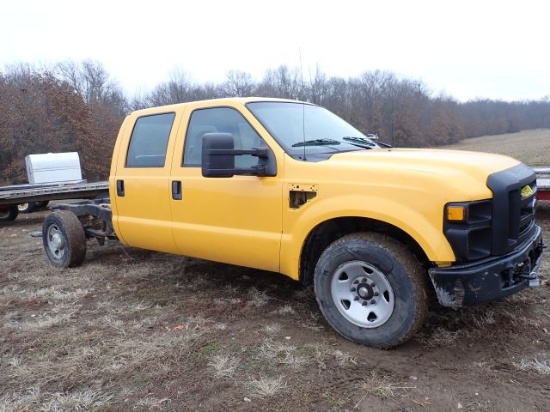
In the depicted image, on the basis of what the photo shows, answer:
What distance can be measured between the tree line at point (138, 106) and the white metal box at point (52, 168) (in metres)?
7.94

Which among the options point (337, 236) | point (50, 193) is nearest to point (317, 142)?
point (337, 236)

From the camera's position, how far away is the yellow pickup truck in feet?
9.67

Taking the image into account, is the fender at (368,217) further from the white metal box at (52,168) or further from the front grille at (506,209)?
the white metal box at (52,168)

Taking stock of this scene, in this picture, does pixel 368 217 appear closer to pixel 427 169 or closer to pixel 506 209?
pixel 427 169

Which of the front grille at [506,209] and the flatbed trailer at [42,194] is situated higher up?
the front grille at [506,209]

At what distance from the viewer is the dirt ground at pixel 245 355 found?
2.72 m

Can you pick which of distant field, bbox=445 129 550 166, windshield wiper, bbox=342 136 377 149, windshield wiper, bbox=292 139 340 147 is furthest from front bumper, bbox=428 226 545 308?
distant field, bbox=445 129 550 166

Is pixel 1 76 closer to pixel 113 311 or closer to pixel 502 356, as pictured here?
pixel 113 311

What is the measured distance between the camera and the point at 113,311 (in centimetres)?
431

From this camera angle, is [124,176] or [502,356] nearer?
[502,356]

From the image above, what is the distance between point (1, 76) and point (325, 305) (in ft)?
106

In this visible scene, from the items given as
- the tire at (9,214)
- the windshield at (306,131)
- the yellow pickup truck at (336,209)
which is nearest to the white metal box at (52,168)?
the tire at (9,214)

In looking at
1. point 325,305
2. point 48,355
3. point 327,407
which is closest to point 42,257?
point 48,355

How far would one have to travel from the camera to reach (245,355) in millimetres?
3287
